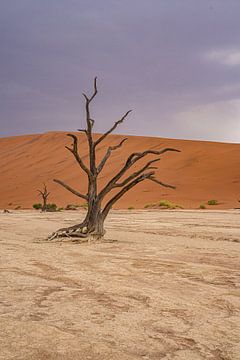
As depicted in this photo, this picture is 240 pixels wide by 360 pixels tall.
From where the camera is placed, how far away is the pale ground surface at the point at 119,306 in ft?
10.2

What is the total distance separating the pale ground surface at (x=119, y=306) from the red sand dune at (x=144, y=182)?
24946 mm

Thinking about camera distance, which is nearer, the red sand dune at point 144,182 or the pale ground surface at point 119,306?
the pale ground surface at point 119,306

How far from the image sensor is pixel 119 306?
165 inches

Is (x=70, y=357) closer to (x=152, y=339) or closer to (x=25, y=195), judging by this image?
(x=152, y=339)

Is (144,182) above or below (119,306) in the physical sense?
above

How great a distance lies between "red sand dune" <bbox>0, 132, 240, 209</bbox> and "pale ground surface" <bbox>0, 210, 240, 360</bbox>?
2495cm

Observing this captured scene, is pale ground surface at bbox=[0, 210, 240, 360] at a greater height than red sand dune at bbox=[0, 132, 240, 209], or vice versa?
red sand dune at bbox=[0, 132, 240, 209]

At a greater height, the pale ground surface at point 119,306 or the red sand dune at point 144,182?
the red sand dune at point 144,182

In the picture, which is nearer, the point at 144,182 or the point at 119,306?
the point at 119,306

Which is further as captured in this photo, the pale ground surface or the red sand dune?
the red sand dune

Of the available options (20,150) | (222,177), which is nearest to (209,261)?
(222,177)

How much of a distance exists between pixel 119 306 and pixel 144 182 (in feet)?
136

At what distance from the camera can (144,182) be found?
45.6 metres

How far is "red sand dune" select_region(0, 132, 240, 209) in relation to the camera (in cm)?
3772
